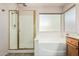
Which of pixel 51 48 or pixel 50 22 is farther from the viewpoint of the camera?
pixel 50 22

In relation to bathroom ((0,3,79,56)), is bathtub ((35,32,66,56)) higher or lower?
lower

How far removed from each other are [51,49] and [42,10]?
5.47 feet

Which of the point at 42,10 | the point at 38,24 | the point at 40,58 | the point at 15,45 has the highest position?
the point at 42,10

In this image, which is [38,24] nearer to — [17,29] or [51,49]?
[17,29]

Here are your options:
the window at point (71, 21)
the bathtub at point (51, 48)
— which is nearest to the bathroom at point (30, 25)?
the bathtub at point (51, 48)

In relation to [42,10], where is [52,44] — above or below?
below

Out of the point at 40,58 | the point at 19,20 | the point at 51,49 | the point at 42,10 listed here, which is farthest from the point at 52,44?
the point at 40,58

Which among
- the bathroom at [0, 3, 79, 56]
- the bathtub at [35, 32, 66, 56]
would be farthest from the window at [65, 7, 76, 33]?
the bathtub at [35, 32, 66, 56]

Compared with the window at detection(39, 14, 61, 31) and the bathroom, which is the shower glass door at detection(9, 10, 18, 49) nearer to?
the bathroom

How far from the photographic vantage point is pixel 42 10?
5.09m

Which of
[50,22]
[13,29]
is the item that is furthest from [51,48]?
[13,29]

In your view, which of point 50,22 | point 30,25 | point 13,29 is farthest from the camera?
point 30,25

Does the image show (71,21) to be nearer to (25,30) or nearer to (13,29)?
(25,30)

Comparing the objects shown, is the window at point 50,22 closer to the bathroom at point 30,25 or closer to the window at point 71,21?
the bathroom at point 30,25
